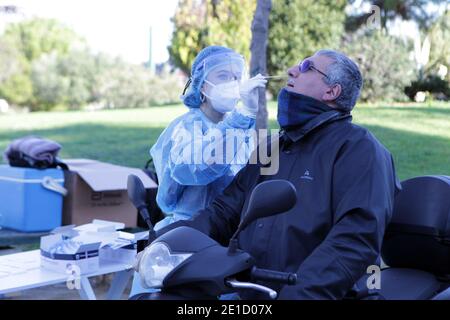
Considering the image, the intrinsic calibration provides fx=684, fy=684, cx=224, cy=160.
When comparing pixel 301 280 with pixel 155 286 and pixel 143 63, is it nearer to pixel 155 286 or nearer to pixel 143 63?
pixel 155 286

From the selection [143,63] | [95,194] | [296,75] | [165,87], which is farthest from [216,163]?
[143,63]

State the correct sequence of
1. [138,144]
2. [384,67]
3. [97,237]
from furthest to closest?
[138,144] < [384,67] < [97,237]

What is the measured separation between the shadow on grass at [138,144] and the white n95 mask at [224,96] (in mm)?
3301

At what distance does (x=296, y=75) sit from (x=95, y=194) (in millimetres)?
4226

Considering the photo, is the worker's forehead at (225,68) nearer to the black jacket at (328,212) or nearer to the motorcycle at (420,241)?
the black jacket at (328,212)

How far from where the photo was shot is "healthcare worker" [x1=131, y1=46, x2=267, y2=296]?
281 centimetres

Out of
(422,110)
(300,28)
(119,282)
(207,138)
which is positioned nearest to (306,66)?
(207,138)

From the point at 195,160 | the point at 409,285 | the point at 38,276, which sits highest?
the point at 195,160

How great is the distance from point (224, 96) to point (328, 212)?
3.10 feet

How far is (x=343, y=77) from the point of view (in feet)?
8.17

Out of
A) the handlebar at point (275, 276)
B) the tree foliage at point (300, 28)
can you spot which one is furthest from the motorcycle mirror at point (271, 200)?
the tree foliage at point (300, 28)

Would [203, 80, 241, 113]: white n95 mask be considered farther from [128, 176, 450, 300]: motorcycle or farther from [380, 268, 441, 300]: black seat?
[380, 268, 441, 300]: black seat

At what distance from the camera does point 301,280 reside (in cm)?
216

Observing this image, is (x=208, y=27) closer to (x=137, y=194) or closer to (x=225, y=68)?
(x=225, y=68)
